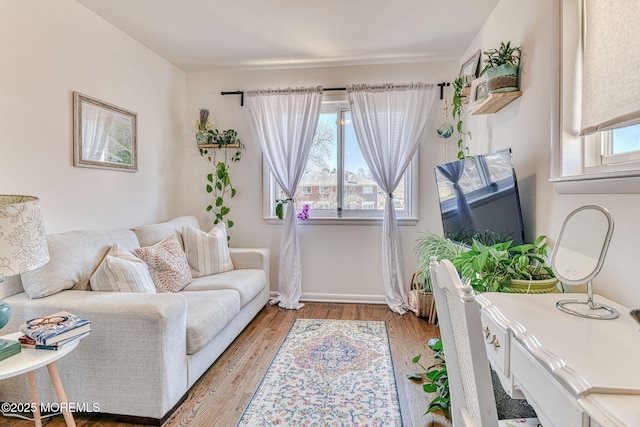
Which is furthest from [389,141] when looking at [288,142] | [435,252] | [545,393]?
[545,393]

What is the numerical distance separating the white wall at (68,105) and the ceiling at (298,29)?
0.25m

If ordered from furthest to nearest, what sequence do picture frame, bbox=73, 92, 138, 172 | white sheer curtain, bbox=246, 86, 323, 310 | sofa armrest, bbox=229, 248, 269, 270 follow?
white sheer curtain, bbox=246, 86, 323, 310 → sofa armrest, bbox=229, 248, 269, 270 → picture frame, bbox=73, 92, 138, 172

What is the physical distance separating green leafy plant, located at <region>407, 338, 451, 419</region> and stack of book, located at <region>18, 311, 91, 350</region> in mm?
1733

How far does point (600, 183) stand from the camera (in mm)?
1285

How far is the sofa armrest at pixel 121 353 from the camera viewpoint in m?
1.69

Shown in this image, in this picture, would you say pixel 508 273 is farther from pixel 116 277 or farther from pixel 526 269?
pixel 116 277

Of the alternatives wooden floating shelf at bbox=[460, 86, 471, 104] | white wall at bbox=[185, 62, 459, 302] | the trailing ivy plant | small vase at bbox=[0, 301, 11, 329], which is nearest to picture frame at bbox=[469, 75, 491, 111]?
wooden floating shelf at bbox=[460, 86, 471, 104]

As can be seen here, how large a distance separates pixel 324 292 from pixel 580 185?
107 inches

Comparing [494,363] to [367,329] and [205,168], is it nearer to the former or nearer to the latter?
[367,329]

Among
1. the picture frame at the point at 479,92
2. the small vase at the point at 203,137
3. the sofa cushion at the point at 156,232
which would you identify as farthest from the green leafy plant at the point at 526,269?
the small vase at the point at 203,137

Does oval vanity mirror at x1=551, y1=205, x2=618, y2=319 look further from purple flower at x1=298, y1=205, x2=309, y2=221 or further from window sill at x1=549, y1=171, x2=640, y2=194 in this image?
purple flower at x1=298, y1=205, x2=309, y2=221

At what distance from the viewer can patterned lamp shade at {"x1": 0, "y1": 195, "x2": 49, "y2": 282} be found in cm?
137

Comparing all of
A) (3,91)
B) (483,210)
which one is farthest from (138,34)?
(483,210)

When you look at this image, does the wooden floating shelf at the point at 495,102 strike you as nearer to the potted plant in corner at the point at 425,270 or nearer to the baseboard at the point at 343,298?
the potted plant in corner at the point at 425,270
